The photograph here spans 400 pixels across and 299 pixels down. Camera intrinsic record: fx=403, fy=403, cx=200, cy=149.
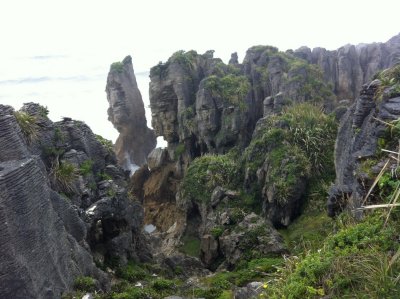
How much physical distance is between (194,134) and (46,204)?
96.7 feet

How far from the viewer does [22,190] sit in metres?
10.1

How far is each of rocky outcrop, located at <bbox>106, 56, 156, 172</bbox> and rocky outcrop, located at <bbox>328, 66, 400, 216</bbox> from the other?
119 feet

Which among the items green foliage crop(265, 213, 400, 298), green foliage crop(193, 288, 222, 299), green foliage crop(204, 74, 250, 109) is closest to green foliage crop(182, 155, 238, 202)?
green foliage crop(204, 74, 250, 109)

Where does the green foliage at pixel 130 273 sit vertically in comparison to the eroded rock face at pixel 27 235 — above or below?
below

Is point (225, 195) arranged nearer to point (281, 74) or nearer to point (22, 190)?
point (22, 190)

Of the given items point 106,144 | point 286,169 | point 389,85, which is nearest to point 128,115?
point 106,144

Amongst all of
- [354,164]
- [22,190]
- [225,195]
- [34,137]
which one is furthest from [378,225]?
[225,195]

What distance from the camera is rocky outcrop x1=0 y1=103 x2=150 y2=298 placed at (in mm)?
9688

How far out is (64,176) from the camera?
1575 cm

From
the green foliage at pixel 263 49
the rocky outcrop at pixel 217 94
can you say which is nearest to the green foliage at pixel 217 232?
the rocky outcrop at pixel 217 94

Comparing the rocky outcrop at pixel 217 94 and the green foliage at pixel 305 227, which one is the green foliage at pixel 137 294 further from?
the rocky outcrop at pixel 217 94

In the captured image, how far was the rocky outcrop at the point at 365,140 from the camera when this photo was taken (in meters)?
→ 10.5

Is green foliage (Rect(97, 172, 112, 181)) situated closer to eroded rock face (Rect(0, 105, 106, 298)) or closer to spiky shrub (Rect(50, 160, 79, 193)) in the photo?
spiky shrub (Rect(50, 160, 79, 193))

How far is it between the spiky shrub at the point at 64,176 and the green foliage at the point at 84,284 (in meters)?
4.61
